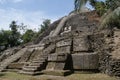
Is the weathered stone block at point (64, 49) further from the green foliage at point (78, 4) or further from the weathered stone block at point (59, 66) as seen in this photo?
the green foliage at point (78, 4)

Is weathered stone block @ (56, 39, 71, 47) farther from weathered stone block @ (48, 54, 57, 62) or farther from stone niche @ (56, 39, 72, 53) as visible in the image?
weathered stone block @ (48, 54, 57, 62)

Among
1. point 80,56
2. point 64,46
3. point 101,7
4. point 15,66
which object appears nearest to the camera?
point 80,56

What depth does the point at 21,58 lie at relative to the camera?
17.8 meters

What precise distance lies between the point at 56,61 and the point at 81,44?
1.83m

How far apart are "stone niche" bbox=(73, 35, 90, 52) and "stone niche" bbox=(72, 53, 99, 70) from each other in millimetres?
566

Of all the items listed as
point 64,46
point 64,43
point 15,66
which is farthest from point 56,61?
point 15,66

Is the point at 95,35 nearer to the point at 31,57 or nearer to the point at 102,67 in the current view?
the point at 102,67

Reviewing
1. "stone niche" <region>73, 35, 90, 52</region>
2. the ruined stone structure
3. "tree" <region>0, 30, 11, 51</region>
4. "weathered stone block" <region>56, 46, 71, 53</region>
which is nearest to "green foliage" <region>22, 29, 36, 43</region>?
"tree" <region>0, 30, 11, 51</region>

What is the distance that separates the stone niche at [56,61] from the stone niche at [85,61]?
65 centimetres

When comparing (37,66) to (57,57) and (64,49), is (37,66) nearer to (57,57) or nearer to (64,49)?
(57,57)

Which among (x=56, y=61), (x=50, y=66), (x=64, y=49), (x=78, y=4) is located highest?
(x=78, y=4)

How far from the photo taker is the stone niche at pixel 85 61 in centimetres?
1208

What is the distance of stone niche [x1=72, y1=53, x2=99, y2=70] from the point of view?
12078 millimetres

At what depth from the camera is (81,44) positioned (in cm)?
1359
